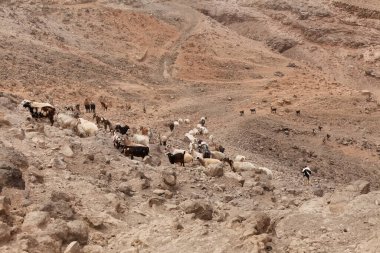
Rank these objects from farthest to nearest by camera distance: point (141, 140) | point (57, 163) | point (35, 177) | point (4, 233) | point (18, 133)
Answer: point (141, 140)
point (18, 133)
point (57, 163)
point (35, 177)
point (4, 233)

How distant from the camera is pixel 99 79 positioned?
3288 centimetres

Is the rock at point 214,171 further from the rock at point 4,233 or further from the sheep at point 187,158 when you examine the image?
the rock at point 4,233

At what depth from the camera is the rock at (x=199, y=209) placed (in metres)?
11.6

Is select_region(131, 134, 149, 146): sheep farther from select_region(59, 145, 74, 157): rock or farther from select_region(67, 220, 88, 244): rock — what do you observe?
select_region(67, 220, 88, 244): rock

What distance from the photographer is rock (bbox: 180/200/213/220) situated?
38.0 feet

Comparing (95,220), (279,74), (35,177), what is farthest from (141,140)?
(279,74)

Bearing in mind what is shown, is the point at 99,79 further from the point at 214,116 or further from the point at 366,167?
the point at 366,167

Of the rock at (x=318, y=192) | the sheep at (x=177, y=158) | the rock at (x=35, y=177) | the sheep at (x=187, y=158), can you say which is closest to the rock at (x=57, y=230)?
the rock at (x=35, y=177)

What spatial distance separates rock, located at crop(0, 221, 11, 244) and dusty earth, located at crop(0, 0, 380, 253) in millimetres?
22

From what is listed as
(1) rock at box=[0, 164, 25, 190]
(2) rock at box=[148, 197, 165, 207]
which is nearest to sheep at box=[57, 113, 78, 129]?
(1) rock at box=[0, 164, 25, 190]

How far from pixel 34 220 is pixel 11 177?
1563mm

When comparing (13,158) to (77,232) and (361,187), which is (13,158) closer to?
(77,232)

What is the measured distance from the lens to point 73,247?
9922 millimetres

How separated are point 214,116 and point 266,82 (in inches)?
282
